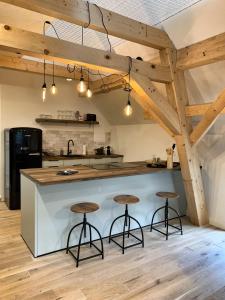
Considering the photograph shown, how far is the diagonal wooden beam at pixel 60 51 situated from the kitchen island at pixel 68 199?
4.45 ft

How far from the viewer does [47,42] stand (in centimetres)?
247

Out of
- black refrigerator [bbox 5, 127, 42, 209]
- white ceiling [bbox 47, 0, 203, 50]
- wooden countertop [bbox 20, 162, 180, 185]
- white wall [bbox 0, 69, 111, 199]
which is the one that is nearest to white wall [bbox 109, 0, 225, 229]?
white ceiling [bbox 47, 0, 203, 50]

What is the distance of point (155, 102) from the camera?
327cm

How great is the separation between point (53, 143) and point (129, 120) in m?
1.88

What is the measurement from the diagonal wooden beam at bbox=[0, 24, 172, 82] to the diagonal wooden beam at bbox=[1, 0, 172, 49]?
0.24 metres

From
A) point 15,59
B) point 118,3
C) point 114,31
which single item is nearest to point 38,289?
point 114,31

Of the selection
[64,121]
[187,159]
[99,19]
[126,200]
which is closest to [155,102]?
[187,159]

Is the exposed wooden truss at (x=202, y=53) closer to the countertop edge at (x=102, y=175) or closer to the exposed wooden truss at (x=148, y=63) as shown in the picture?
the exposed wooden truss at (x=148, y=63)

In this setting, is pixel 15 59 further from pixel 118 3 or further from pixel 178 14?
pixel 178 14

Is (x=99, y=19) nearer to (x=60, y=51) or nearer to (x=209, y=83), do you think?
(x=60, y=51)

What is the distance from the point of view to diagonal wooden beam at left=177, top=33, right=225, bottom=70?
287cm

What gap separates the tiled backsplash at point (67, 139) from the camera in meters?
5.45

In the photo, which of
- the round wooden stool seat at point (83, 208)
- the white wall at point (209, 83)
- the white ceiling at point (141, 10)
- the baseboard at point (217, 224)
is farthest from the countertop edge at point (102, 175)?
the white ceiling at point (141, 10)

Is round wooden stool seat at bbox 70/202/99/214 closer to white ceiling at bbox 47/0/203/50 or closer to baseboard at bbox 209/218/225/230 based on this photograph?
baseboard at bbox 209/218/225/230
